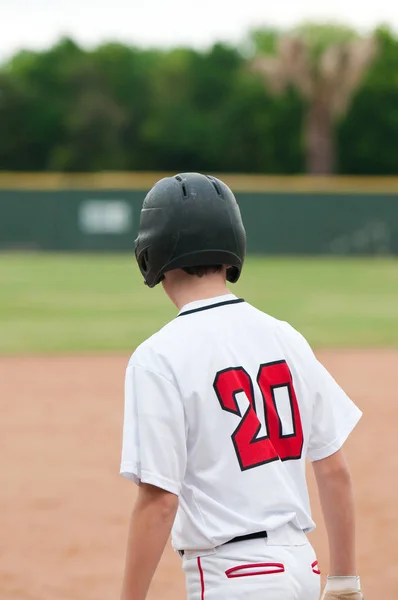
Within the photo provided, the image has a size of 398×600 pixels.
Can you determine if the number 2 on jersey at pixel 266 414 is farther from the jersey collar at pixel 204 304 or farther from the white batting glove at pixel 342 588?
the white batting glove at pixel 342 588

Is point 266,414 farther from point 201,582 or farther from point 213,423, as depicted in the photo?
point 201,582

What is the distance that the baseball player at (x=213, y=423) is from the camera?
1914 mm


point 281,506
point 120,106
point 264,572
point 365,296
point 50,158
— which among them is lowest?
point 264,572

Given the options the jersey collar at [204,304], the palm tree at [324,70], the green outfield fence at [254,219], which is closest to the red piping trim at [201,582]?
the jersey collar at [204,304]

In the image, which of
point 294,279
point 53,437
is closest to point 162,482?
point 53,437

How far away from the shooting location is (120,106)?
60656 millimetres

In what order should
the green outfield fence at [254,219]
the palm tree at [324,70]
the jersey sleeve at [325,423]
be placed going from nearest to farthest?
the jersey sleeve at [325,423] < the green outfield fence at [254,219] < the palm tree at [324,70]

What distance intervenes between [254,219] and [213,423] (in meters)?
27.7

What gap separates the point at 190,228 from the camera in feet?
6.59

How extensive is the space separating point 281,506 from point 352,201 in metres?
28.1

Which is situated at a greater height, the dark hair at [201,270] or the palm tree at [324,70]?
the palm tree at [324,70]

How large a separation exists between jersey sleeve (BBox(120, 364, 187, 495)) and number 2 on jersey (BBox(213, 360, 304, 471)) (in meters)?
0.10

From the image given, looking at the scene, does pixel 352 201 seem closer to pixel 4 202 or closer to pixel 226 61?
pixel 4 202

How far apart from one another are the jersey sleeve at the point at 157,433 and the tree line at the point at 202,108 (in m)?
47.1
